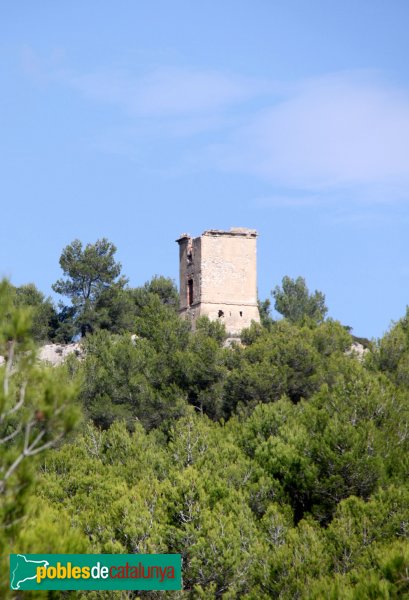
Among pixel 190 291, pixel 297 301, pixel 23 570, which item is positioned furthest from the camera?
pixel 297 301

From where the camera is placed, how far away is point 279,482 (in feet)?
115

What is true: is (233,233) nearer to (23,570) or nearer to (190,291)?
(190,291)

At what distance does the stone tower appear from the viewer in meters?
62.0

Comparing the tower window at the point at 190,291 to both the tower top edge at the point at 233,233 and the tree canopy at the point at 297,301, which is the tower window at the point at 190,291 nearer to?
the tower top edge at the point at 233,233

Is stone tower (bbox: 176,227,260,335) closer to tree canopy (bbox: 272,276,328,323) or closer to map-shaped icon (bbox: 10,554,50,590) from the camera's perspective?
tree canopy (bbox: 272,276,328,323)

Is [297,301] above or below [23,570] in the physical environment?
above

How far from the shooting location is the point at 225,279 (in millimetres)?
62344

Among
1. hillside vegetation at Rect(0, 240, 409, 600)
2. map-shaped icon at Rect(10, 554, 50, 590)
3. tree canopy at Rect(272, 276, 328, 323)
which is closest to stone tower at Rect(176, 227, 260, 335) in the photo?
hillside vegetation at Rect(0, 240, 409, 600)

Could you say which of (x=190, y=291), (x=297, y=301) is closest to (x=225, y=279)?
(x=190, y=291)

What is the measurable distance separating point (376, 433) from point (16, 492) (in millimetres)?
20711

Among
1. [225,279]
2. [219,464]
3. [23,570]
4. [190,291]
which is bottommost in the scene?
[23,570]

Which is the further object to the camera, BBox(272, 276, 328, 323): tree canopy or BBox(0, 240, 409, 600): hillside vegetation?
BBox(272, 276, 328, 323): tree canopy

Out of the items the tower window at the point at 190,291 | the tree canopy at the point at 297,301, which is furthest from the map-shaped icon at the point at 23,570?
the tree canopy at the point at 297,301

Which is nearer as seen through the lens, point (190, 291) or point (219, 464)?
point (219, 464)
